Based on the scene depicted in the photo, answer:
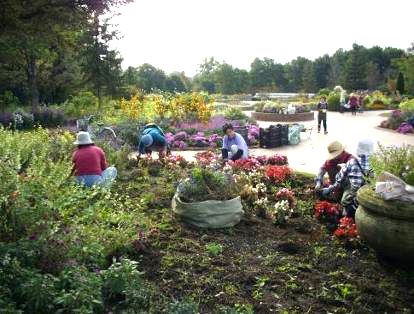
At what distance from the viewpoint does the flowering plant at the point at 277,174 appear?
28.2 feet

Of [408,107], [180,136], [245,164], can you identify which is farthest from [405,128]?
[245,164]

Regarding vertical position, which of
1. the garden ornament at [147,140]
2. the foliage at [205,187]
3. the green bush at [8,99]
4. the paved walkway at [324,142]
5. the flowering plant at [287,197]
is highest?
the green bush at [8,99]

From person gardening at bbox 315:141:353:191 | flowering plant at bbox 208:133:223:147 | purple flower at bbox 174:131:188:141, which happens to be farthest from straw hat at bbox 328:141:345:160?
purple flower at bbox 174:131:188:141

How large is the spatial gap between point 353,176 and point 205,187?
202cm

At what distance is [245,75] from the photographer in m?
71.0

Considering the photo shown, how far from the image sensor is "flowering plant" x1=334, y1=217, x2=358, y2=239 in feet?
18.9

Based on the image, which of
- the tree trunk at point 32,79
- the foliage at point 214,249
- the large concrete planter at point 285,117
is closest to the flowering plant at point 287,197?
the foliage at point 214,249

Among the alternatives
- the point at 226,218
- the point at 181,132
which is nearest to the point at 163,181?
the point at 226,218

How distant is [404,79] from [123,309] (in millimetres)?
46287

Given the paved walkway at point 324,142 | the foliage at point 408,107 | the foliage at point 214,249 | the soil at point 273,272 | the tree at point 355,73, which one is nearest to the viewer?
the soil at point 273,272

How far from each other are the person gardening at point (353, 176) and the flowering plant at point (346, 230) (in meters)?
0.33

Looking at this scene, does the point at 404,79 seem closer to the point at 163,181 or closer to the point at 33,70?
the point at 33,70

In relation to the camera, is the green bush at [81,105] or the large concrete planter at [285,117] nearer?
the large concrete planter at [285,117]

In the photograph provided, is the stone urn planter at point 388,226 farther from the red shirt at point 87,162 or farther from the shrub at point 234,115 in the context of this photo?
the shrub at point 234,115
